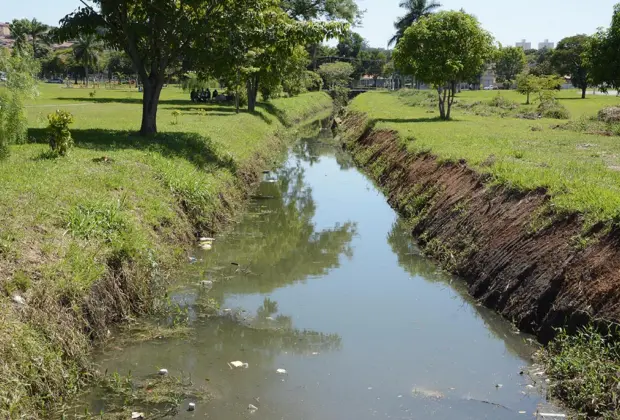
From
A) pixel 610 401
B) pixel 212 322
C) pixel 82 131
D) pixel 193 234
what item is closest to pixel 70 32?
pixel 82 131

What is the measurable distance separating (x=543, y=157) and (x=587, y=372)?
Result: 10628 millimetres

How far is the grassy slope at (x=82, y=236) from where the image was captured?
687 cm

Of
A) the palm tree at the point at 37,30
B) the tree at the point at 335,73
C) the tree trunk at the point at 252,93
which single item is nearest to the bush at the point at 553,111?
the tree trunk at the point at 252,93

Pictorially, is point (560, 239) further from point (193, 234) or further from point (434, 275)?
point (193, 234)

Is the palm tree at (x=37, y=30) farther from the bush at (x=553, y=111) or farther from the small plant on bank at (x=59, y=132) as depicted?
the small plant on bank at (x=59, y=132)

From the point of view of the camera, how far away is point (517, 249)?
11094 mm

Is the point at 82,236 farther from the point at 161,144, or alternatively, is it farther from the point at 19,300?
the point at 161,144

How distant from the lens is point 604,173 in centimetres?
1401

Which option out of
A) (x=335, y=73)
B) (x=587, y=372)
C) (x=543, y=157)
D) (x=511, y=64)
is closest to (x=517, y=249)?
(x=587, y=372)

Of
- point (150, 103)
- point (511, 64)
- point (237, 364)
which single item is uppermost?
point (511, 64)

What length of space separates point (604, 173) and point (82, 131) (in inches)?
607

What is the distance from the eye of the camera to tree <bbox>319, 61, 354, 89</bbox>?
281 feet

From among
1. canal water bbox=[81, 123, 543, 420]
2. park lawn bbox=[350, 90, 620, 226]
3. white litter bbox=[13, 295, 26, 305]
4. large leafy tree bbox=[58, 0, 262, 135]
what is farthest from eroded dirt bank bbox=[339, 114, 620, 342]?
large leafy tree bbox=[58, 0, 262, 135]

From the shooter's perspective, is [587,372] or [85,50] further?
[85,50]
